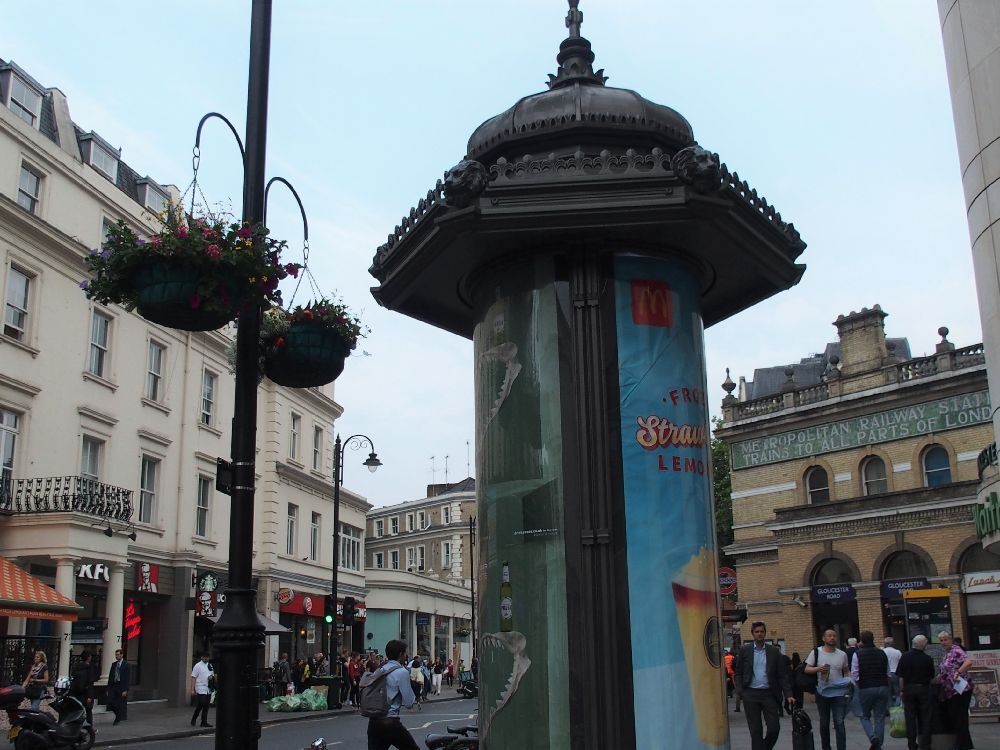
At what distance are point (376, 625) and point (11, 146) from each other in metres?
41.6

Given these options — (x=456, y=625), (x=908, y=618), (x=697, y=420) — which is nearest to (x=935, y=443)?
(x=908, y=618)

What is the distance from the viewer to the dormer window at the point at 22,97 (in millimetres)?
27359

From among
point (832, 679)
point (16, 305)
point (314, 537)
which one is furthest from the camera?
point (314, 537)

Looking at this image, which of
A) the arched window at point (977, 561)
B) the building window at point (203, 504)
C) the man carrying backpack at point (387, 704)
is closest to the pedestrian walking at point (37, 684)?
the man carrying backpack at point (387, 704)

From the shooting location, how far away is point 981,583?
3581cm

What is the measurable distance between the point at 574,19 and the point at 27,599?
1774 cm

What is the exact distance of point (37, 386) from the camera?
26828 mm

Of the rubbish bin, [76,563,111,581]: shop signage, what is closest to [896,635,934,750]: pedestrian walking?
[76,563,111,581]: shop signage

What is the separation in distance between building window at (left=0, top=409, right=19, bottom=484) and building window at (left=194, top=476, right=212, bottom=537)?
9153 millimetres

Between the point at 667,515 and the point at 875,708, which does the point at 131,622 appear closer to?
the point at 875,708

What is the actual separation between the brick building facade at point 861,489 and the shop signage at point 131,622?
77.6 ft

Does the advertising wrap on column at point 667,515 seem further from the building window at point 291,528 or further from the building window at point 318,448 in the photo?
the building window at point 318,448

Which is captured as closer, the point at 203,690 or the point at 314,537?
the point at 203,690

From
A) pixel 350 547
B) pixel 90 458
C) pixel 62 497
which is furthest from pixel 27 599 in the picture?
pixel 350 547
